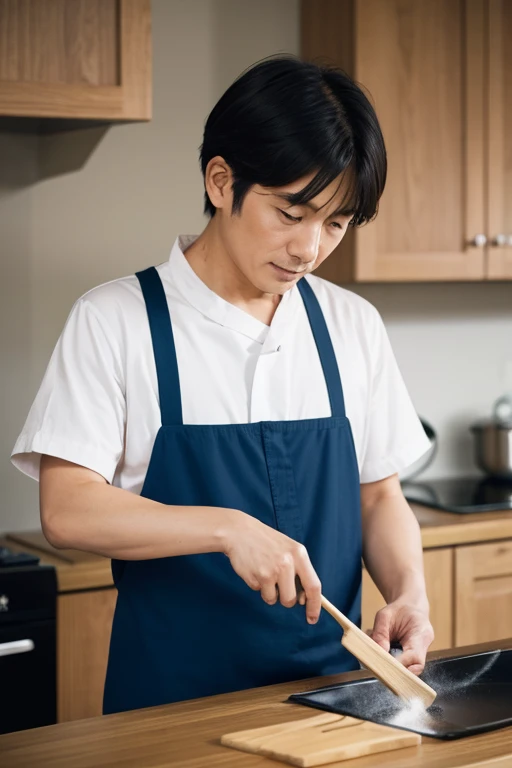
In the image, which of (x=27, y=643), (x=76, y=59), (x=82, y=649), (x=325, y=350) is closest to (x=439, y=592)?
(x=82, y=649)

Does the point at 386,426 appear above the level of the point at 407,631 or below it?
above

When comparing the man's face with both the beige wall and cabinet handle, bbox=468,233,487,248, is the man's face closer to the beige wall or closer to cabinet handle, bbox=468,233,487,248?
the beige wall

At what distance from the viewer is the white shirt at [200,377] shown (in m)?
1.43

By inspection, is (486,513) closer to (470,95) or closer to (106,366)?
(470,95)

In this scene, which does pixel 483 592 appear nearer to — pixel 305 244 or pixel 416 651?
pixel 416 651

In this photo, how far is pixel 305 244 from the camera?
142 centimetres

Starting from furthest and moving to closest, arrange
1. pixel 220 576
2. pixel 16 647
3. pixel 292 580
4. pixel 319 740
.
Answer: pixel 16 647
pixel 220 576
pixel 292 580
pixel 319 740

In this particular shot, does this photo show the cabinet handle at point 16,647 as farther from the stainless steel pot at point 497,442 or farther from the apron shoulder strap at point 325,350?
the stainless steel pot at point 497,442

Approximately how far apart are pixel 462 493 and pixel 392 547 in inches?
54.3

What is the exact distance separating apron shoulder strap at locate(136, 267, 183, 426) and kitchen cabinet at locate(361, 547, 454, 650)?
1.16 m

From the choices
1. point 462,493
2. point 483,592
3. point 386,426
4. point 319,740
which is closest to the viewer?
point 319,740

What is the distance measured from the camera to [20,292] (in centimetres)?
262

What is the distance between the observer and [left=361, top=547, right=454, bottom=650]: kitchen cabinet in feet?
8.29

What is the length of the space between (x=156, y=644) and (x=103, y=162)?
5.05 feet
